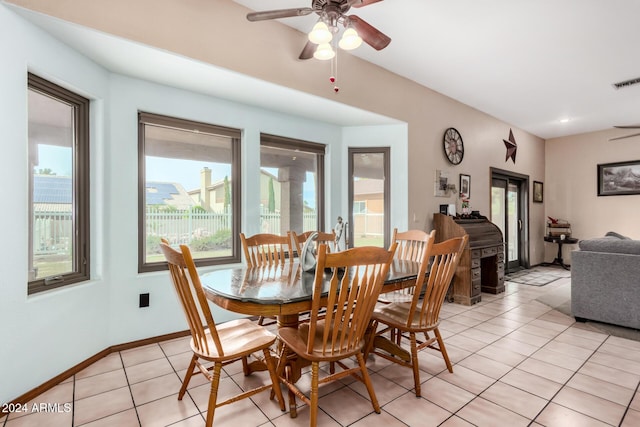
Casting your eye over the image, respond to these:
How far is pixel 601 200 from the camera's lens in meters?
6.45

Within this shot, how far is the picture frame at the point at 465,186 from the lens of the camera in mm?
4957

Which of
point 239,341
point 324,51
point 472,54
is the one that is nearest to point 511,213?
point 472,54

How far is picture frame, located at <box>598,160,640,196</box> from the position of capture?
6.06 metres

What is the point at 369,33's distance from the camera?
2.25m

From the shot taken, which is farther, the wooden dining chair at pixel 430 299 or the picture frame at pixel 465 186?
the picture frame at pixel 465 186

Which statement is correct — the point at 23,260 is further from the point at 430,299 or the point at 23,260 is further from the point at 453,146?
the point at 453,146

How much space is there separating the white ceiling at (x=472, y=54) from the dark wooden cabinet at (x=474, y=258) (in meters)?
1.68

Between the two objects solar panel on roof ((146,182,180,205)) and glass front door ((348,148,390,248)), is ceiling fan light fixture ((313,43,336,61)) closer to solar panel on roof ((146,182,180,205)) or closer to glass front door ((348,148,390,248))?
solar panel on roof ((146,182,180,205))

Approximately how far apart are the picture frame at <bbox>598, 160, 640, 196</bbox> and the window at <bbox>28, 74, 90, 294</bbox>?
27.9 ft

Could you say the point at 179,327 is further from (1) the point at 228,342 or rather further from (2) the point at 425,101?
(2) the point at 425,101

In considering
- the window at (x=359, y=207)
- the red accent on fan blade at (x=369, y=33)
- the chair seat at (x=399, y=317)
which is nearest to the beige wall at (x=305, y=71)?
the window at (x=359, y=207)

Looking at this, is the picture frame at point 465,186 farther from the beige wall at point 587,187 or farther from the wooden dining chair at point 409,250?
the beige wall at point 587,187

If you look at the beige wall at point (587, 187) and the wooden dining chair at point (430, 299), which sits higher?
the beige wall at point (587, 187)

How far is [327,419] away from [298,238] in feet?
4.92
